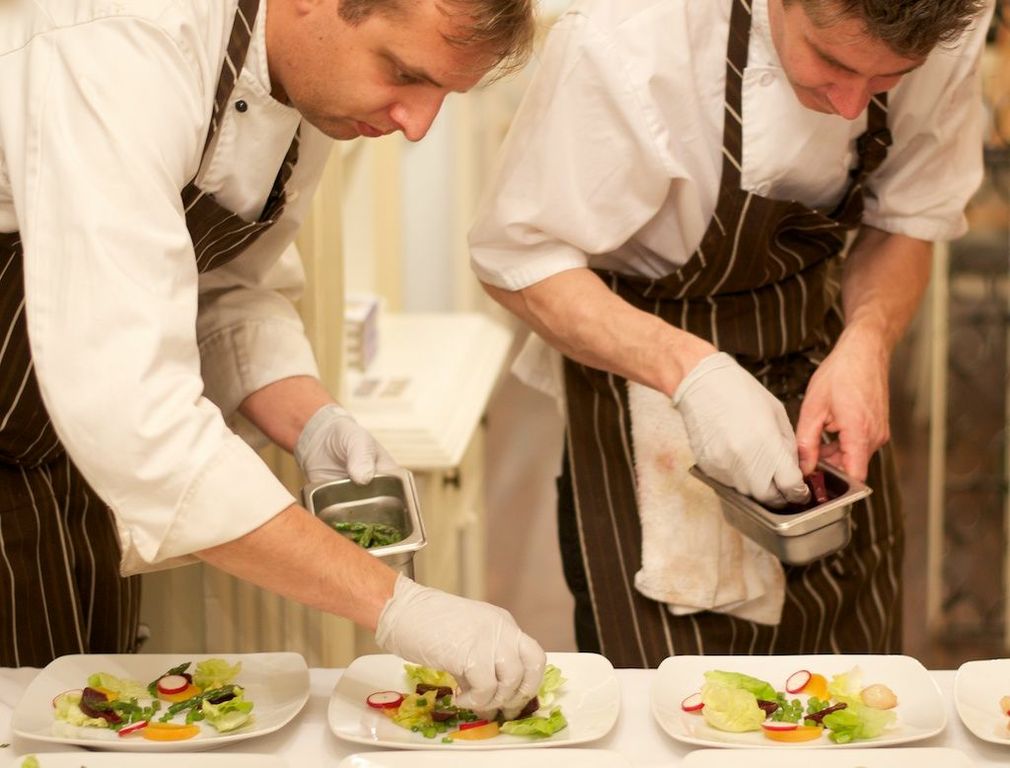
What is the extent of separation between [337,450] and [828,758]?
2.25ft

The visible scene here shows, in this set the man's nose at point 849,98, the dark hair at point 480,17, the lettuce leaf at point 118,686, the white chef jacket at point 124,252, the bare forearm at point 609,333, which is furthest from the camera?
the bare forearm at point 609,333

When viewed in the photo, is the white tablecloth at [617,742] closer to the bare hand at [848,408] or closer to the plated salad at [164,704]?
the plated salad at [164,704]

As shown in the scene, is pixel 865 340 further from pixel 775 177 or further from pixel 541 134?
pixel 541 134

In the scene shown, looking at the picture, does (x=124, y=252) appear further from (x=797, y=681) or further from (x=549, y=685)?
(x=797, y=681)

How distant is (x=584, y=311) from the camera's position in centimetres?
174

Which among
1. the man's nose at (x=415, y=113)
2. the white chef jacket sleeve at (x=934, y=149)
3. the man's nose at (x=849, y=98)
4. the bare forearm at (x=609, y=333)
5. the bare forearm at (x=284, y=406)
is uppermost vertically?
the man's nose at (x=415, y=113)

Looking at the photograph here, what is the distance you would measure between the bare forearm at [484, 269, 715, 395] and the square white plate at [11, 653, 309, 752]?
21.2 inches

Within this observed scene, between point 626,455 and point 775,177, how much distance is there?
41cm

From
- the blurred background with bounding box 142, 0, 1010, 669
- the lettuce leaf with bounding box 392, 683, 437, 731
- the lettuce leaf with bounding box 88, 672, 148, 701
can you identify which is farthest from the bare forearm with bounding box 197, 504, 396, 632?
the blurred background with bounding box 142, 0, 1010, 669

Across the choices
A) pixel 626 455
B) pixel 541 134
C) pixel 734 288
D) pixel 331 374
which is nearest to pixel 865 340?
pixel 734 288

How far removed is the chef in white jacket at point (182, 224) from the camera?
121cm

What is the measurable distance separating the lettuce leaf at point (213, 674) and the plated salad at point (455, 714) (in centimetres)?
16

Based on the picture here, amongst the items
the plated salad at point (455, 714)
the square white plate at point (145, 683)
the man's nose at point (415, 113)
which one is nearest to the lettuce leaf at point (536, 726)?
the plated salad at point (455, 714)

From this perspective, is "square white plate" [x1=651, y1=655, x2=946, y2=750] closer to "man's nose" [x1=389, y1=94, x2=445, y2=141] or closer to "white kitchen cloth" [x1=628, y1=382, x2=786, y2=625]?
"white kitchen cloth" [x1=628, y1=382, x2=786, y2=625]
